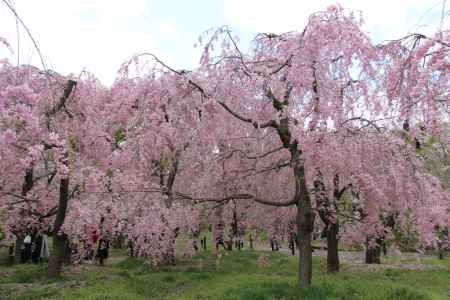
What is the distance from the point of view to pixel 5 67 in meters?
12.2

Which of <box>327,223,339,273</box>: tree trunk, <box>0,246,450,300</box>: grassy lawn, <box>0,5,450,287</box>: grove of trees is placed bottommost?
<box>0,246,450,300</box>: grassy lawn

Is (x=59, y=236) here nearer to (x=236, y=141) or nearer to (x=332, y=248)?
(x=236, y=141)

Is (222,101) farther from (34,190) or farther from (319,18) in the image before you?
(34,190)

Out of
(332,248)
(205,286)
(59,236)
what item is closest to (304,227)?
(205,286)

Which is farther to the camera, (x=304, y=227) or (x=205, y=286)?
(x=205, y=286)

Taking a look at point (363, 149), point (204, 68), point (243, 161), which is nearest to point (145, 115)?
point (204, 68)

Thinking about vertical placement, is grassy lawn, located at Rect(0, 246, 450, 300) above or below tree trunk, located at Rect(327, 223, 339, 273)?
below

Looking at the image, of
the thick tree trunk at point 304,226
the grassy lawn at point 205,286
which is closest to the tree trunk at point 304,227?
the thick tree trunk at point 304,226

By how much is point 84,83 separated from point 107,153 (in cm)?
253

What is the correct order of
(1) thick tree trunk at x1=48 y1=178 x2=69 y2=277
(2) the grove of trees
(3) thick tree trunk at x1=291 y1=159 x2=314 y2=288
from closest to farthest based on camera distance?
(2) the grove of trees → (3) thick tree trunk at x1=291 y1=159 x2=314 y2=288 → (1) thick tree trunk at x1=48 y1=178 x2=69 y2=277

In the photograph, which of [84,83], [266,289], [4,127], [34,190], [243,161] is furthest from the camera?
[34,190]

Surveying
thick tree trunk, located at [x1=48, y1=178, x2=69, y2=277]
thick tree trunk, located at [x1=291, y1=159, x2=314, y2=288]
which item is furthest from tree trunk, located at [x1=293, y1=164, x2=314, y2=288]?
thick tree trunk, located at [x1=48, y1=178, x2=69, y2=277]

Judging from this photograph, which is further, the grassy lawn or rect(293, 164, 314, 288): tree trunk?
rect(293, 164, 314, 288): tree trunk

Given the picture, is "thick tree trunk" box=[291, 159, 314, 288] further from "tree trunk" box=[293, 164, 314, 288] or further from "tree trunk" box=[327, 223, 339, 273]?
"tree trunk" box=[327, 223, 339, 273]
